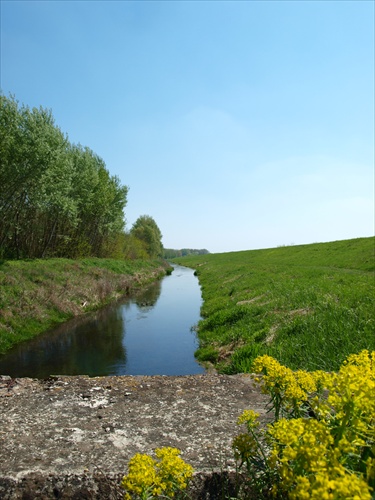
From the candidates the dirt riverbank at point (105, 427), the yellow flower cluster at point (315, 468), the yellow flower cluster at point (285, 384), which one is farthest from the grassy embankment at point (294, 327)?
the yellow flower cluster at point (315, 468)

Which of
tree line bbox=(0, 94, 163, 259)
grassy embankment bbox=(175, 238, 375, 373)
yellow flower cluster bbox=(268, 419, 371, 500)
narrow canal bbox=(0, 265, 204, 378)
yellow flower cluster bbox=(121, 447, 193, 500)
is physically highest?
tree line bbox=(0, 94, 163, 259)

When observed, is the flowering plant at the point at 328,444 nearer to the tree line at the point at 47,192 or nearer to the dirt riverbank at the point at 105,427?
the dirt riverbank at the point at 105,427

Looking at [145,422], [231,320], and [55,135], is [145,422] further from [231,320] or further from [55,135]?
[55,135]

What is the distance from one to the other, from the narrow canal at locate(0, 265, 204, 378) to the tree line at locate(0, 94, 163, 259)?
10.6 metres

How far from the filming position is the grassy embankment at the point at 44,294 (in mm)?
15078

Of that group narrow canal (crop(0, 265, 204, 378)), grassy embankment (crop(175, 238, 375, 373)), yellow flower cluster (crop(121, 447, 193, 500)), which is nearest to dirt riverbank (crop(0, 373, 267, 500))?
yellow flower cluster (crop(121, 447, 193, 500))

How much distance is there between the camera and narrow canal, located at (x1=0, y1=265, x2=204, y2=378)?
11344mm

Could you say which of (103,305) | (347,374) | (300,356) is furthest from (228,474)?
(103,305)

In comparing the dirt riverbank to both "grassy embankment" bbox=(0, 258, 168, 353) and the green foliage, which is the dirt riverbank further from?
the green foliage

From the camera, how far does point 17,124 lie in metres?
23.7

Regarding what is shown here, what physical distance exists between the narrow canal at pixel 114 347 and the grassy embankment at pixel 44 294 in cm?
70

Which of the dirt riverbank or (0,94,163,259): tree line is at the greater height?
(0,94,163,259): tree line

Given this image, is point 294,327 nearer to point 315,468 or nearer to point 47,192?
point 315,468

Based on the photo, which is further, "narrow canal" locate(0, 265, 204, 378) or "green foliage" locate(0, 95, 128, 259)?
"green foliage" locate(0, 95, 128, 259)
